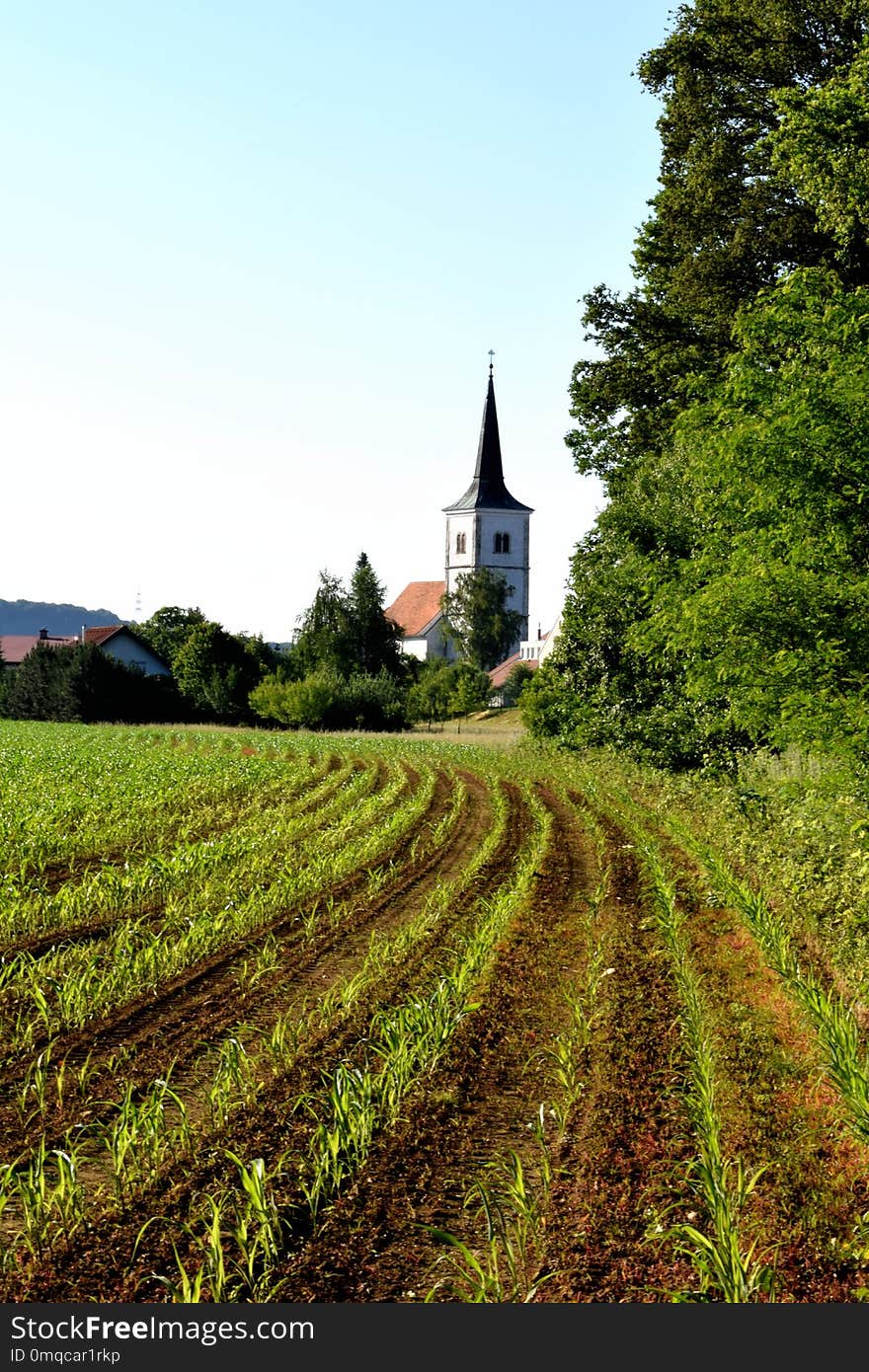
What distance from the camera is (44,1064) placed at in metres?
7.68

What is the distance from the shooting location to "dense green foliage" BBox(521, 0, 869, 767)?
1330 centimetres

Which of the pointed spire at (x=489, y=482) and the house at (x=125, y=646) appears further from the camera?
the pointed spire at (x=489, y=482)

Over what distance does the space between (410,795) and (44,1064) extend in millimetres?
16962

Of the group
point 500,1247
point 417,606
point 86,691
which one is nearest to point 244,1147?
point 500,1247

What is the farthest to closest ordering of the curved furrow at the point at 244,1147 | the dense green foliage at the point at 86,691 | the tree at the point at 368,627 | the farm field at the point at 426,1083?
the tree at the point at 368,627 < the dense green foliage at the point at 86,691 < the farm field at the point at 426,1083 < the curved furrow at the point at 244,1147

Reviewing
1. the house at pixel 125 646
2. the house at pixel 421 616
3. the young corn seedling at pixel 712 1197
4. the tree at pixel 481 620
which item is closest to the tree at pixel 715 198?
the young corn seedling at pixel 712 1197

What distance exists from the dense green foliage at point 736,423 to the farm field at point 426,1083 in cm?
287

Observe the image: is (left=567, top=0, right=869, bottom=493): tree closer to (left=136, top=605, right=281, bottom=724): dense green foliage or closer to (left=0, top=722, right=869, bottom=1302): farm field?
(left=0, top=722, right=869, bottom=1302): farm field

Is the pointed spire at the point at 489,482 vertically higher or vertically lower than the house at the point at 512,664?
higher

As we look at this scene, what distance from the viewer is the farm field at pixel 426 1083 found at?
527 centimetres

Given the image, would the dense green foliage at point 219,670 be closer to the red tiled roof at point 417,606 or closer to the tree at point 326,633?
the tree at point 326,633

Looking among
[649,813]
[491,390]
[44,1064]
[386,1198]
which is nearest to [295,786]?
[649,813]

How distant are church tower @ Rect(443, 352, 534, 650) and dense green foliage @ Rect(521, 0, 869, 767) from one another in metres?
101

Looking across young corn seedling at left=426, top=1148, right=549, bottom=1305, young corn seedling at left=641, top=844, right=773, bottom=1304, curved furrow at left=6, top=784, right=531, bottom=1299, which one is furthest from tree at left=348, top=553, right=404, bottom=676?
young corn seedling at left=426, top=1148, right=549, bottom=1305
